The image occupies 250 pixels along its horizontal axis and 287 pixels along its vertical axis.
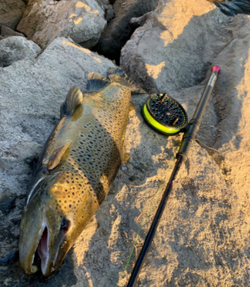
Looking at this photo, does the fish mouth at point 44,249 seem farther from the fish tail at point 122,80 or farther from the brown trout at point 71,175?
the fish tail at point 122,80

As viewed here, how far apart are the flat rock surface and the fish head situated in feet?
0.75

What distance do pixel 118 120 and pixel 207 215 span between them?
168 cm

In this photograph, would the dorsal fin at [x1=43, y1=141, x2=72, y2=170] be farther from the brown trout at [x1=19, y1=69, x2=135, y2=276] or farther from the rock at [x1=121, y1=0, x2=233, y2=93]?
the rock at [x1=121, y1=0, x2=233, y2=93]

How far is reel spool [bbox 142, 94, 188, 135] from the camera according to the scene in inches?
139

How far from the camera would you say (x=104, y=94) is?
11.2ft

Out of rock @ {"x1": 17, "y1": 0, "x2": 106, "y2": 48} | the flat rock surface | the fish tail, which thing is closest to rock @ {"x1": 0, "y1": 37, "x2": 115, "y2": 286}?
the flat rock surface

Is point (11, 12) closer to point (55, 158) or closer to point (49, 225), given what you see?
point (55, 158)

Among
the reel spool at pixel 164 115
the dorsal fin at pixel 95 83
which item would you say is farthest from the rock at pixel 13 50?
the reel spool at pixel 164 115

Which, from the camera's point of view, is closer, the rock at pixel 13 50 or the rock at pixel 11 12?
the rock at pixel 13 50

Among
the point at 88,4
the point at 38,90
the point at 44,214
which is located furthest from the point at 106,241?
the point at 88,4

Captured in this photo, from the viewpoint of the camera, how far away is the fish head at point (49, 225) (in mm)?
1996

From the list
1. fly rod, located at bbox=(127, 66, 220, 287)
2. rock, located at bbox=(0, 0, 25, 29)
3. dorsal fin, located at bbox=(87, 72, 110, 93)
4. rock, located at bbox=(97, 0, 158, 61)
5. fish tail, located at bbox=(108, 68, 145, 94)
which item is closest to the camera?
fly rod, located at bbox=(127, 66, 220, 287)

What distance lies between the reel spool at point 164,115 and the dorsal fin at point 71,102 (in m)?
1.09

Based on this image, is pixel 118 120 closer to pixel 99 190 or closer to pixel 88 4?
pixel 99 190
